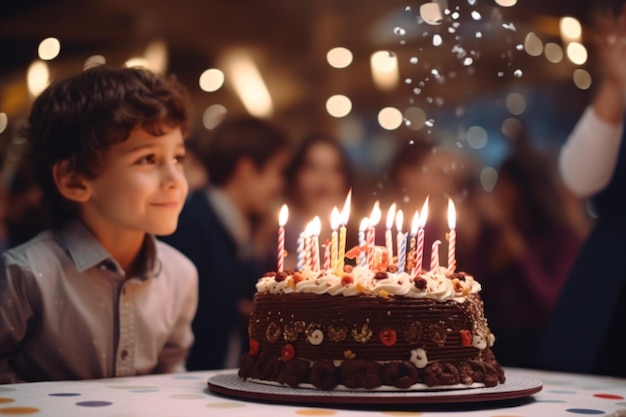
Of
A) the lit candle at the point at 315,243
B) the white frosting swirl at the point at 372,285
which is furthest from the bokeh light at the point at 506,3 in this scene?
the white frosting swirl at the point at 372,285

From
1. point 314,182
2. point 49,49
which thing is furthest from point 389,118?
point 49,49

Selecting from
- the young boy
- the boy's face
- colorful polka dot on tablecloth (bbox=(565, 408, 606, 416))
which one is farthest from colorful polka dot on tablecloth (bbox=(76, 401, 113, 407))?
colorful polka dot on tablecloth (bbox=(565, 408, 606, 416))

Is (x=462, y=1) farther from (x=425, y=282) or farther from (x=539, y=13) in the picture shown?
(x=425, y=282)

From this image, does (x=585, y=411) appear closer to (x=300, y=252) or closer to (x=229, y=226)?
(x=300, y=252)

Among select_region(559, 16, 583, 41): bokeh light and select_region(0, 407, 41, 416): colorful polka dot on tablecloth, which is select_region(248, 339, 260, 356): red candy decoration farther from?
select_region(559, 16, 583, 41): bokeh light

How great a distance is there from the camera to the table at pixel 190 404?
163 centimetres

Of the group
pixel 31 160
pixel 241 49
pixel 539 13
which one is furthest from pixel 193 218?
pixel 539 13

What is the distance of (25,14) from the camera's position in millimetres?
3168

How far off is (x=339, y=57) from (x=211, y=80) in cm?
70

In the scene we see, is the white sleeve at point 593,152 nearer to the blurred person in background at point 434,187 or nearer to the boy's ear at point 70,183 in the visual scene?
the blurred person in background at point 434,187

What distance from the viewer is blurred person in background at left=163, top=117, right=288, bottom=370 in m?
3.27

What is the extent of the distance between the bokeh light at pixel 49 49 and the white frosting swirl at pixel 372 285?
1.59 metres

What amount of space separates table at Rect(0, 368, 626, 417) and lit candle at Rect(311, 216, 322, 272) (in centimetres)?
42

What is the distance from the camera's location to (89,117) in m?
2.29
